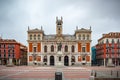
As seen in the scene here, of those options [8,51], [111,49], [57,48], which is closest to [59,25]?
[57,48]

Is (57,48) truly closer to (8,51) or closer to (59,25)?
(59,25)

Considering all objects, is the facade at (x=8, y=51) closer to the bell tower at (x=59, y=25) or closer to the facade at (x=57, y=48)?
the facade at (x=57, y=48)

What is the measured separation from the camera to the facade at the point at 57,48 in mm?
88750

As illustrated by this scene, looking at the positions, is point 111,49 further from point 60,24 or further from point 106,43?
point 60,24

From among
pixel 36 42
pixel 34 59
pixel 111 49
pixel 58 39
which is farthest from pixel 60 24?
pixel 111 49

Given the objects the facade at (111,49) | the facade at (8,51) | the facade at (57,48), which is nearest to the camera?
the facade at (57,48)

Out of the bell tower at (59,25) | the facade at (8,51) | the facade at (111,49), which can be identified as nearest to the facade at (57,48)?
the bell tower at (59,25)

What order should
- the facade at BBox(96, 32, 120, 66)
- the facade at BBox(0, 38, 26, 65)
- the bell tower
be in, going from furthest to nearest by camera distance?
the facade at BBox(0, 38, 26, 65), the bell tower, the facade at BBox(96, 32, 120, 66)

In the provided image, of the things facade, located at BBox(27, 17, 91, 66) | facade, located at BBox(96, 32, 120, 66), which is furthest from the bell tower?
facade, located at BBox(96, 32, 120, 66)

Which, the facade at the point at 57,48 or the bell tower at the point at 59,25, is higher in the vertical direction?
the bell tower at the point at 59,25

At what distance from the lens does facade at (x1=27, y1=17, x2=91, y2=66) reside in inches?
3494

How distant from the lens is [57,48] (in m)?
88.9

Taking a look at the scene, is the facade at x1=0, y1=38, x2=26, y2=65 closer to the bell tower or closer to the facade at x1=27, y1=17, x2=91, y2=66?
the facade at x1=27, y1=17, x2=91, y2=66

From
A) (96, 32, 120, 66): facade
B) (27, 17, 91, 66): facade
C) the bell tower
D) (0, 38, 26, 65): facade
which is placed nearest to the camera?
(27, 17, 91, 66): facade
